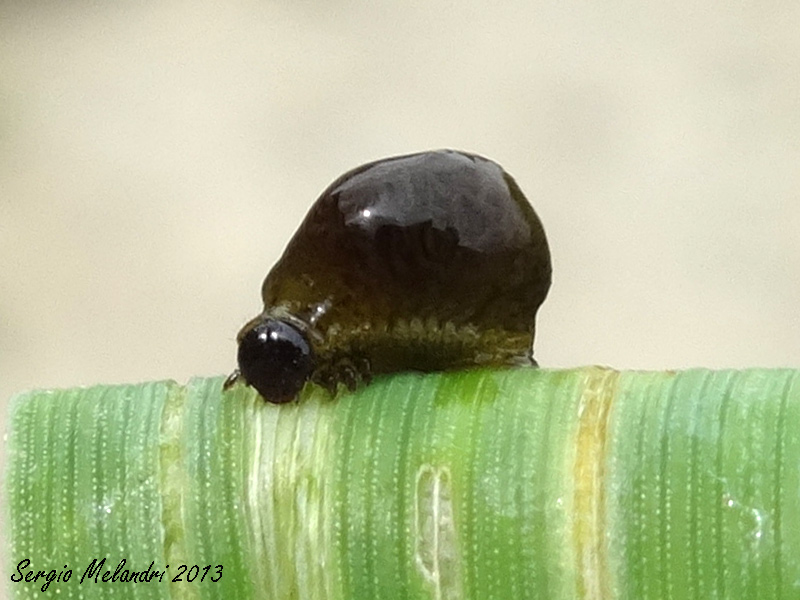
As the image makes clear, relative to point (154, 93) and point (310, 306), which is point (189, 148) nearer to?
point (154, 93)

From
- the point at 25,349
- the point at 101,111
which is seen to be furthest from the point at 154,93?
the point at 25,349

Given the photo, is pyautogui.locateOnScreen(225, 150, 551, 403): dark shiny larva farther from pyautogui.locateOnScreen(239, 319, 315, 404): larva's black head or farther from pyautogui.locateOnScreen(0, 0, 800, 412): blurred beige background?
pyautogui.locateOnScreen(0, 0, 800, 412): blurred beige background

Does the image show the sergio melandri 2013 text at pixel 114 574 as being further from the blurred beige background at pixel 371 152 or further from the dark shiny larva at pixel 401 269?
the blurred beige background at pixel 371 152

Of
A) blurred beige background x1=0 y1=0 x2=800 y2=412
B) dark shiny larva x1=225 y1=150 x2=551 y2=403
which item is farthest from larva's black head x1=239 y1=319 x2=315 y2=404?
blurred beige background x1=0 y1=0 x2=800 y2=412

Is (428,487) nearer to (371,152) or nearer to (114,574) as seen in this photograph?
(114,574)

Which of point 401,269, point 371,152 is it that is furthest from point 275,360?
point 371,152

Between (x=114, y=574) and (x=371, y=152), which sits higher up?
(x=371, y=152)
